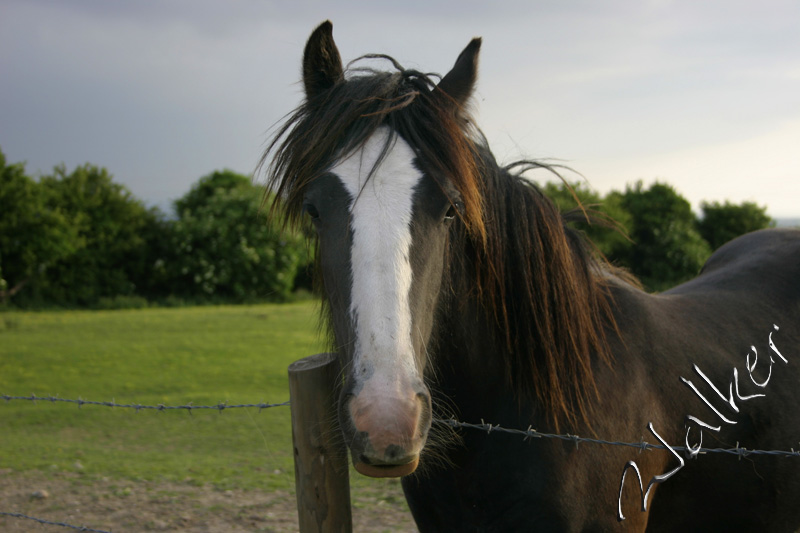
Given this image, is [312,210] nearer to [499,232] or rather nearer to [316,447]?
[499,232]

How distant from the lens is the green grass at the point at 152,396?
5.46 meters

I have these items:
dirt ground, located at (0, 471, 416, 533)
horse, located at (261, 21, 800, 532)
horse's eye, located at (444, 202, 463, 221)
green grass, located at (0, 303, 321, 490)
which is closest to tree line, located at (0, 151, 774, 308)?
green grass, located at (0, 303, 321, 490)

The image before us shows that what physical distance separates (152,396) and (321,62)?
Result: 7307 mm

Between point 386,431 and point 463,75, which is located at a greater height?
point 463,75

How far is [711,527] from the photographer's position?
2326mm

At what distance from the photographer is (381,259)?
4.93 feet

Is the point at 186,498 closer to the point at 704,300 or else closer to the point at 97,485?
the point at 97,485

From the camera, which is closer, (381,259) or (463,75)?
(381,259)

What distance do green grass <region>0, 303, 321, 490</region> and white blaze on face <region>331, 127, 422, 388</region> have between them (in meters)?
1.23

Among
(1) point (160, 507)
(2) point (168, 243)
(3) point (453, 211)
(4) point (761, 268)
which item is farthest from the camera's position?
(2) point (168, 243)

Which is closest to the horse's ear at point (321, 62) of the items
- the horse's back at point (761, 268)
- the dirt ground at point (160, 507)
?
the horse's back at point (761, 268)

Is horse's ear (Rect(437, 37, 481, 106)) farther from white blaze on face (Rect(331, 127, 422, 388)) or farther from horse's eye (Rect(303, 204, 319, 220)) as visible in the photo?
horse's eye (Rect(303, 204, 319, 220))

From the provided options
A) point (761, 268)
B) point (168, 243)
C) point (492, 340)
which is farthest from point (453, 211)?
point (168, 243)

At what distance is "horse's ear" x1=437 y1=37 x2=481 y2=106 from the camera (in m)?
2.05
